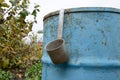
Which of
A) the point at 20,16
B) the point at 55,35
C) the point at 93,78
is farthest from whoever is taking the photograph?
the point at 20,16

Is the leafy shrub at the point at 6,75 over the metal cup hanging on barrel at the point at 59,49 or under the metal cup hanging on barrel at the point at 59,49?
under

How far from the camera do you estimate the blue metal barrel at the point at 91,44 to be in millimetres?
1818

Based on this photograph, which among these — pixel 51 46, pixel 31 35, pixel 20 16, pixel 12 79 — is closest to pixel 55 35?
pixel 51 46

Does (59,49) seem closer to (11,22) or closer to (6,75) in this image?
(11,22)

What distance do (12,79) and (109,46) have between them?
107 inches

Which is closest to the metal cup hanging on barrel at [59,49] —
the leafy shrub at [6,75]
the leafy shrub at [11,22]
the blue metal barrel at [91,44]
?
the blue metal barrel at [91,44]

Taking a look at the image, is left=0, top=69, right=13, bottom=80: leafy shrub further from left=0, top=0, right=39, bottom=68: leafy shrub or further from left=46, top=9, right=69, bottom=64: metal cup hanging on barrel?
left=46, top=9, right=69, bottom=64: metal cup hanging on barrel

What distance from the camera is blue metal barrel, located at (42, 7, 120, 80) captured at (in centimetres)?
182

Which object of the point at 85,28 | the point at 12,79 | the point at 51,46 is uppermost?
the point at 85,28

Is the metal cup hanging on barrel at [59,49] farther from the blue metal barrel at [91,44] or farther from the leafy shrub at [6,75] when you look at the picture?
the leafy shrub at [6,75]

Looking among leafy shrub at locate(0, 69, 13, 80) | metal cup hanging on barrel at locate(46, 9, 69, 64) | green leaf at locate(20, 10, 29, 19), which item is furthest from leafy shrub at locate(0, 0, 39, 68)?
metal cup hanging on barrel at locate(46, 9, 69, 64)

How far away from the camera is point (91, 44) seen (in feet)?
5.96

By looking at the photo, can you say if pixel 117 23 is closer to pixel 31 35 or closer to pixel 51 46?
pixel 51 46

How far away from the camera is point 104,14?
6.08 ft
